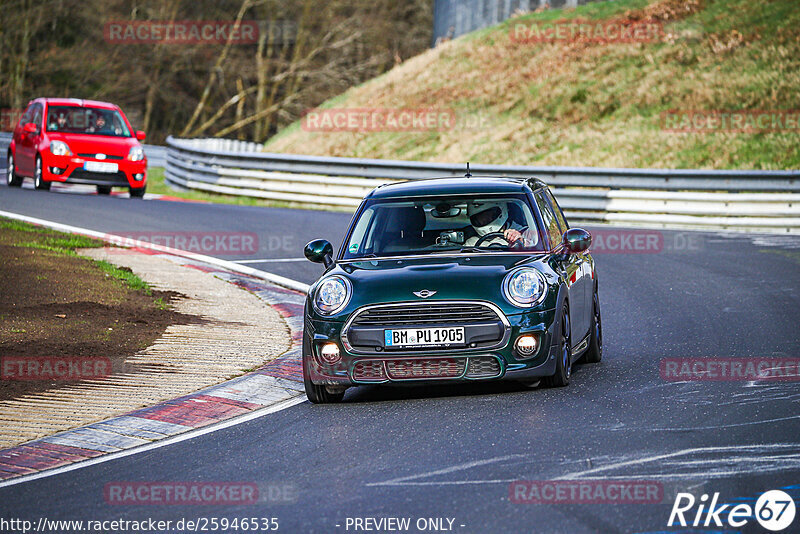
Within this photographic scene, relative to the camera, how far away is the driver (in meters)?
9.32

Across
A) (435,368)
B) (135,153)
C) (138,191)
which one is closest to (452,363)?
(435,368)

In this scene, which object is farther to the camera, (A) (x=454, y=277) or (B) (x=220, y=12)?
(B) (x=220, y=12)

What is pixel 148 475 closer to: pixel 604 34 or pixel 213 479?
pixel 213 479

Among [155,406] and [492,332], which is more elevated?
[492,332]

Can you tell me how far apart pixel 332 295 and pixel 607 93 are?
1063 inches

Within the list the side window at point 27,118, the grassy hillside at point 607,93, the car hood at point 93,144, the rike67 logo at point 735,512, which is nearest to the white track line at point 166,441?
the rike67 logo at point 735,512

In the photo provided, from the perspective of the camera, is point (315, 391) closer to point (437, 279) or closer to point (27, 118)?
point (437, 279)

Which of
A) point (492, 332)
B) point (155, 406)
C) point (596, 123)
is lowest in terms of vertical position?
point (155, 406)

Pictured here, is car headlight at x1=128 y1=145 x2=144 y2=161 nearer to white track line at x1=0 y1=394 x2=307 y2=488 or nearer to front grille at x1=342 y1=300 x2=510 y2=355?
white track line at x1=0 y1=394 x2=307 y2=488

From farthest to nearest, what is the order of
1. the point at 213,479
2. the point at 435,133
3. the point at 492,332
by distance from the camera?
the point at 435,133 → the point at 492,332 → the point at 213,479

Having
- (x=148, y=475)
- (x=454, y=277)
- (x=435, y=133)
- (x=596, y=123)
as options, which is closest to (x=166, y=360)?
(x=454, y=277)

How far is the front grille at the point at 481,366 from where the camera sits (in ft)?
27.2

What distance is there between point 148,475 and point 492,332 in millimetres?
2577

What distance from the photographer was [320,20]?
2216 inches
